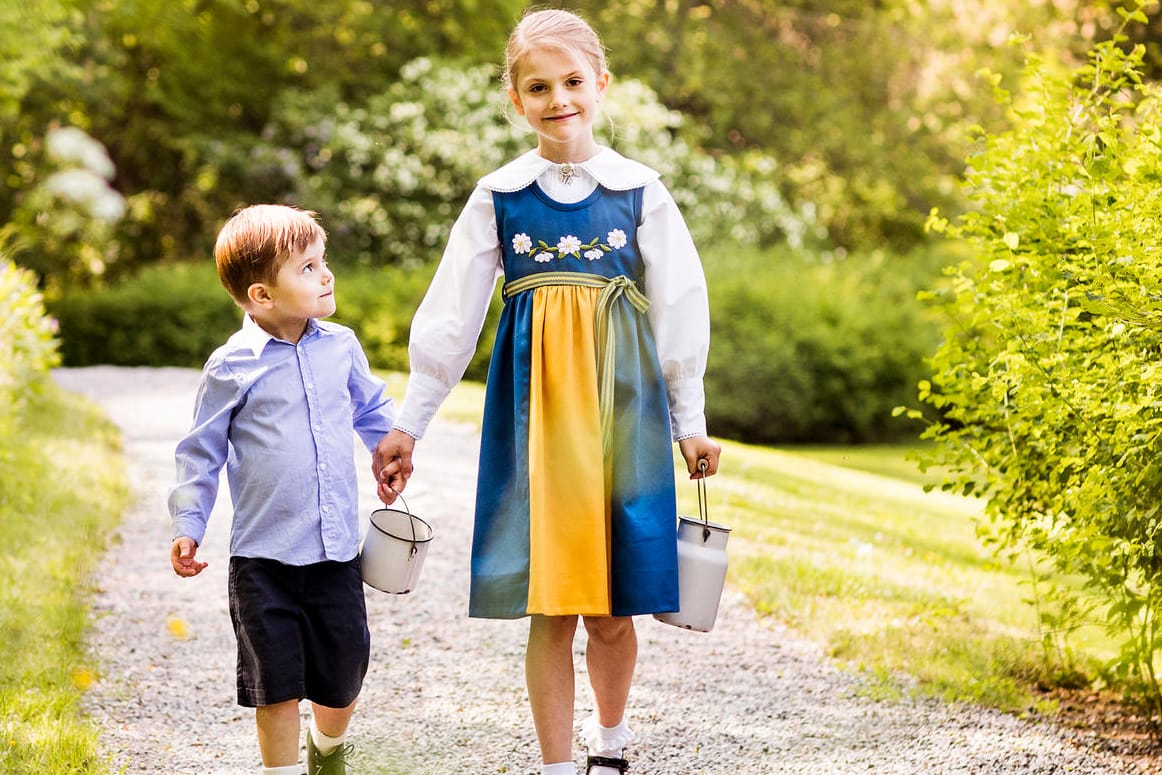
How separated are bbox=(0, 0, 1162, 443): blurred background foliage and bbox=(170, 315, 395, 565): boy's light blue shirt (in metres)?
9.32

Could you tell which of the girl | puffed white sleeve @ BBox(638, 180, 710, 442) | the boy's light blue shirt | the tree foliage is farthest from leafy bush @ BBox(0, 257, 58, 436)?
the tree foliage

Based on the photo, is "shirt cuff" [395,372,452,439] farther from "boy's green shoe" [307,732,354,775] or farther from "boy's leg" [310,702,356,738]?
"boy's green shoe" [307,732,354,775]

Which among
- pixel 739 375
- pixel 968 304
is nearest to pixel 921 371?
pixel 739 375

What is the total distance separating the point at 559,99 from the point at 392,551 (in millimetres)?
1025

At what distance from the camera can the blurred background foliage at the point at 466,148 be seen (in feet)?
40.7

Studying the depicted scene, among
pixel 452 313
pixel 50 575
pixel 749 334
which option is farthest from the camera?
pixel 749 334

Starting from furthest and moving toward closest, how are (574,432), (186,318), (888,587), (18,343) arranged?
(186,318) → (18,343) → (888,587) → (574,432)

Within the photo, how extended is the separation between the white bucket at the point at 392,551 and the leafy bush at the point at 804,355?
29.9 ft


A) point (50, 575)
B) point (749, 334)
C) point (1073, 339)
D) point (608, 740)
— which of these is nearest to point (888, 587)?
point (1073, 339)

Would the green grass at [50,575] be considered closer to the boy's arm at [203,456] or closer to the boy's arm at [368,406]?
the boy's arm at [203,456]

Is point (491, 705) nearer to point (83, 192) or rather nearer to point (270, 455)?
point (270, 455)

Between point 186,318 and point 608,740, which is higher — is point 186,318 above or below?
above

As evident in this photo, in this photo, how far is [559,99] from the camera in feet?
8.82

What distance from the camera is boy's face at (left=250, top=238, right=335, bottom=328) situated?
2.60 m
